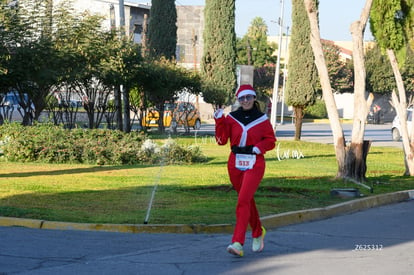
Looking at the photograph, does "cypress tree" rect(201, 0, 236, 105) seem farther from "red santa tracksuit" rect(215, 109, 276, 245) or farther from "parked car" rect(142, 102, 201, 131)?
"red santa tracksuit" rect(215, 109, 276, 245)

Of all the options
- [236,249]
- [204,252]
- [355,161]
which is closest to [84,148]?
[355,161]

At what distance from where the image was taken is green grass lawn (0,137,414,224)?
12750 millimetres

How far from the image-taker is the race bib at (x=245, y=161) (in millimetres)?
9836

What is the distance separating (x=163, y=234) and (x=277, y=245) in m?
1.58

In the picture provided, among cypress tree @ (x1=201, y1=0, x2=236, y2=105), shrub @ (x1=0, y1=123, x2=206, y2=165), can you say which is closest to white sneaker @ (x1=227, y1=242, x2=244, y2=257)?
shrub @ (x1=0, y1=123, x2=206, y2=165)

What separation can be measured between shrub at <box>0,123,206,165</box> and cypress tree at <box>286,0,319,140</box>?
53.2ft

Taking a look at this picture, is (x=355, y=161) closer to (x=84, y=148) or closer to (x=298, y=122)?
(x=84, y=148)

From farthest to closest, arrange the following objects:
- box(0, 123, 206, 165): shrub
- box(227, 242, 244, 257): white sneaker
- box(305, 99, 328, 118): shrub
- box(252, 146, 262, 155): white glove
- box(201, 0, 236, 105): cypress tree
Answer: box(305, 99, 328, 118): shrub
box(201, 0, 236, 105): cypress tree
box(0, 123, 206, 165): shrub
box(252, 146, 262, 155): white glove
box(227, 242, 244, 257): white sneaker

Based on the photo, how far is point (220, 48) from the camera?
4694cm

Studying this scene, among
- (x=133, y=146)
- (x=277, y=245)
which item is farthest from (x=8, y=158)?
(x=277, y=245)

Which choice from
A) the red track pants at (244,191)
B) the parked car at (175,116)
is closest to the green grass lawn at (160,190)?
the red track pants at (244,191)

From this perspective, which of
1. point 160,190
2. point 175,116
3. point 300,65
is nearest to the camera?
point 160,190

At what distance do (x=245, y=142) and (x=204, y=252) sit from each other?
1345 mm

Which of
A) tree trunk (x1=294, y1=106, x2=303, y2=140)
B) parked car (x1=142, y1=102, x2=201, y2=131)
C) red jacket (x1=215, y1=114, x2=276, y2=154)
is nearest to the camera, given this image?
red jacket (x1=215, y1=114, x2=276, y2=154)
